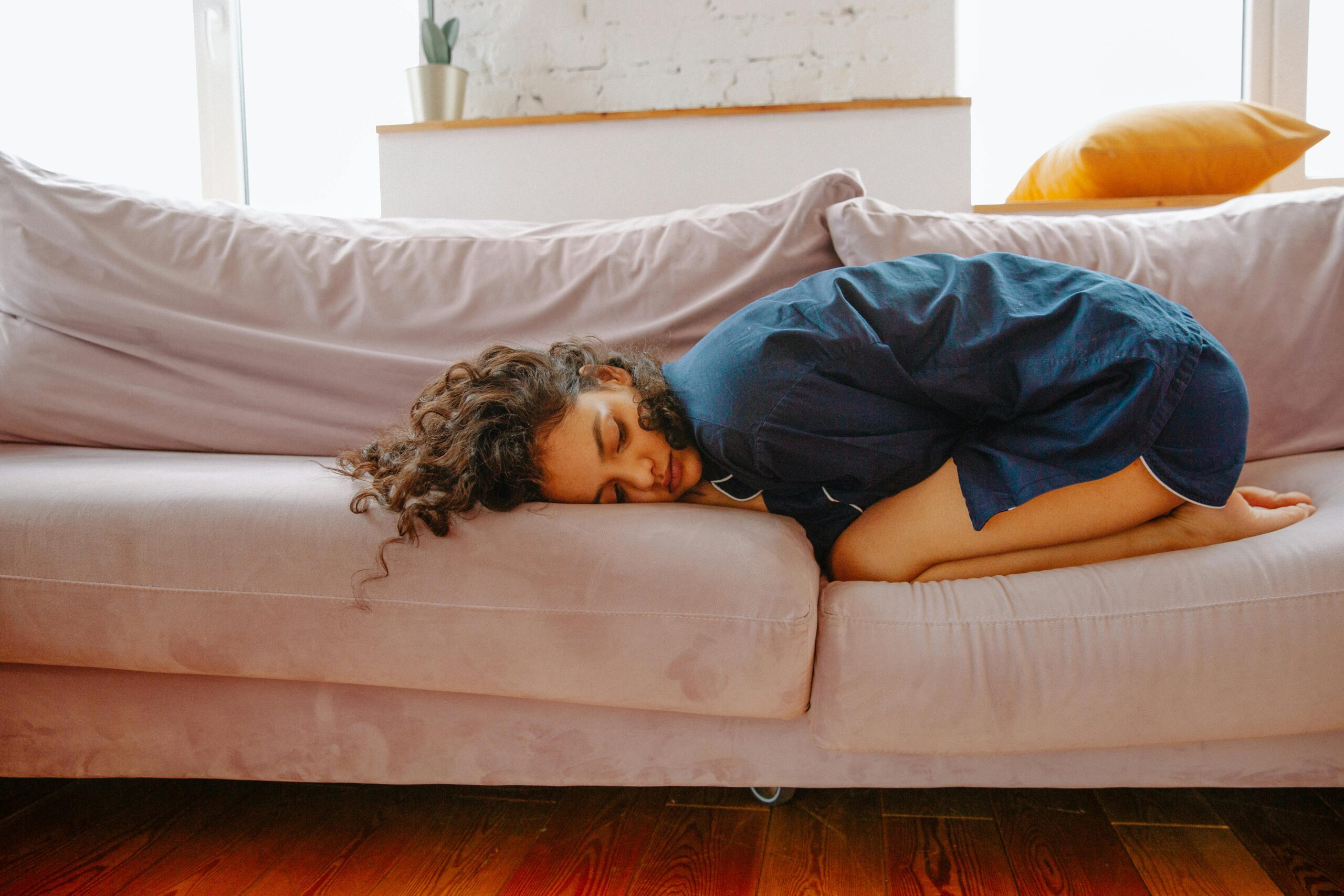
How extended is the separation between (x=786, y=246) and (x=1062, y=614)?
750 millimetres

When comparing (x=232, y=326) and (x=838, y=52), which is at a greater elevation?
(x=838, y=52)

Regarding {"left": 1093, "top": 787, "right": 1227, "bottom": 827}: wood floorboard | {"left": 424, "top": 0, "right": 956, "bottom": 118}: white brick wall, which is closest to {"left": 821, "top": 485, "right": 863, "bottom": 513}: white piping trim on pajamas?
{"left": 1093, "top": 787, "right": 1227, "bottom": 827}: wood floorboard

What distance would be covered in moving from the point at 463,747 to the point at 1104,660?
0.71m

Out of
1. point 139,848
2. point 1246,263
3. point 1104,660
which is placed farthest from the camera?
point 1246,263

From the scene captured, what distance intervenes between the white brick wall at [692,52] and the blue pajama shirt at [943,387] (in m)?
1.70

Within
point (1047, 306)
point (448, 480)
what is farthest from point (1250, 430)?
point (448, 480)

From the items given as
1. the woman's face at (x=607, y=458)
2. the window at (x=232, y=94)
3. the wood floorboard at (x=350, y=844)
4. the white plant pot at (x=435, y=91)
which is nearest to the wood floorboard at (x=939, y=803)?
the woman's face at (x=607, y=458)

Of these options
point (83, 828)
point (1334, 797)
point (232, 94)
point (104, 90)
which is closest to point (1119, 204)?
point (1334, 797)

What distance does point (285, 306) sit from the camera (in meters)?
1.53

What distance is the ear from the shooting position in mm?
1221

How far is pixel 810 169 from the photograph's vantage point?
234cm

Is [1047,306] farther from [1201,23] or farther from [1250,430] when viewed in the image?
[1201,23]

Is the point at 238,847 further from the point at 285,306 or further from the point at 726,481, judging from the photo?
the point at 285,306

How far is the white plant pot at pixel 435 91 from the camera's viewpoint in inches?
97.3
